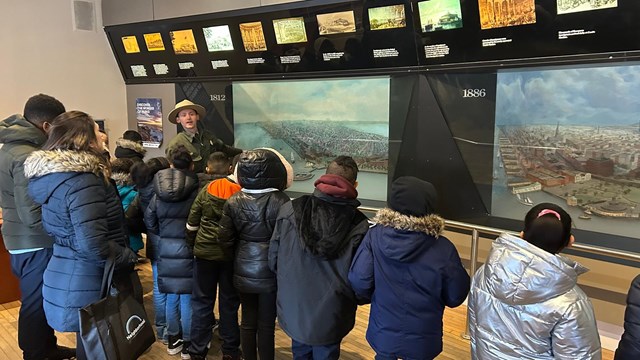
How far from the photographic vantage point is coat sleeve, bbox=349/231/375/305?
2.00m

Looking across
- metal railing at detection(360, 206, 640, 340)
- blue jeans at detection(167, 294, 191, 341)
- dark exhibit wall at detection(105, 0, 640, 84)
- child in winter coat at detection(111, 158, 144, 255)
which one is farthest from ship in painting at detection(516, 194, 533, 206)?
child in winter coat at detection(111, 158, 144, 255)

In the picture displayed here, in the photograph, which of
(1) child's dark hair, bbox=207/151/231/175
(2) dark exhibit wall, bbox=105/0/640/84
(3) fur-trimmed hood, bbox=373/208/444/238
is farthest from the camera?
(1) child's dark hair, bbox=207/151/231/175

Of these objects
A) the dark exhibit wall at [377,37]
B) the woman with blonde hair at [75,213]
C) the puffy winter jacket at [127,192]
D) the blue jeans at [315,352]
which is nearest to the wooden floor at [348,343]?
the puffy winter jacket at [127,192]

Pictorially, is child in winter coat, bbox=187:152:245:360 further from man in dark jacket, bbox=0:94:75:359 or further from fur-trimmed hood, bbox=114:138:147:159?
fur-trimmed hood, bbox=114:138:147:159

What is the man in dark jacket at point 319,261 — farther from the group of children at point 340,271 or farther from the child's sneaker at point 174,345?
the child's sneaker at point 174,345

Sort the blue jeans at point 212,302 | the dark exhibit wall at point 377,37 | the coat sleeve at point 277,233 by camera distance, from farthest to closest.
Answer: the blue jeans at point 212,302 → the dark exhibit wall at point 377,37 → the coat sleeve at point 277,233

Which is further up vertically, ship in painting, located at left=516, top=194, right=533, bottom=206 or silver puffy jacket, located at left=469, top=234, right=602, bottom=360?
ship in painting, located at left=516, top=194, right=533, bottom=206

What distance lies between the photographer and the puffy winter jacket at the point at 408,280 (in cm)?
187

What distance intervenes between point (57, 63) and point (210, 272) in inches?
193

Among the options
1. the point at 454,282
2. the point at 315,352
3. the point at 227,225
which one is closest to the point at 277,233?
the point at 227,225

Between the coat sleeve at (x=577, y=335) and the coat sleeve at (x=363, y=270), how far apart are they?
2.29ft

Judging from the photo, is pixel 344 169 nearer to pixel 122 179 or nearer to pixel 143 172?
pixel 143 172

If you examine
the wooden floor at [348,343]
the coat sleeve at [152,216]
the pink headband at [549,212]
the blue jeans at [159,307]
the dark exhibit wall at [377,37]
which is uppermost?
the dark exhibit wall at [377,37]

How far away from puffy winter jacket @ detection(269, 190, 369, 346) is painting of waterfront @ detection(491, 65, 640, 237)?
1330 millimetres
